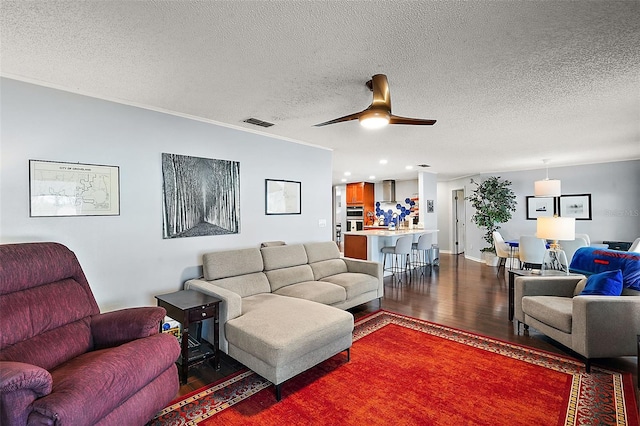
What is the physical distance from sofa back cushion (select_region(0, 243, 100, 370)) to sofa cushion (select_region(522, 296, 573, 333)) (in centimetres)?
381

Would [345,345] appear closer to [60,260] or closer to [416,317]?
[416,317]

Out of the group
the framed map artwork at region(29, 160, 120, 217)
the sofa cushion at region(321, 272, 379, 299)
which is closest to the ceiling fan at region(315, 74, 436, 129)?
the sofa cushion at region(321, 272, 379, 299)

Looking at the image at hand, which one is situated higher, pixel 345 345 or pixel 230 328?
pixel 230 328

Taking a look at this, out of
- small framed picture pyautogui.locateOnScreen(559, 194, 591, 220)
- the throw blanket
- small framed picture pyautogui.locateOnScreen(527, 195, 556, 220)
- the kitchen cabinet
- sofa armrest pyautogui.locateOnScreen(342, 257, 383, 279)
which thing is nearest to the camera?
the throw blanket

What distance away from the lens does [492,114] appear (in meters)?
3.41

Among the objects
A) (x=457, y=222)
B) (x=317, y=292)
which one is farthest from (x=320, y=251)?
(x=457, y=222)

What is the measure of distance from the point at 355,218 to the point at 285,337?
26.7 feet

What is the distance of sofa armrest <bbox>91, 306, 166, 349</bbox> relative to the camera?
2.11m

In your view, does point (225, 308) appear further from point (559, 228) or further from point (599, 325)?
point (559, 228)

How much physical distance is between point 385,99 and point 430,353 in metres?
2.32

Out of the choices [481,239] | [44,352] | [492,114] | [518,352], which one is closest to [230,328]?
[44,352]

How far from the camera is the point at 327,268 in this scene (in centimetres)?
434

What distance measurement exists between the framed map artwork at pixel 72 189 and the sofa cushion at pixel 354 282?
2.51m

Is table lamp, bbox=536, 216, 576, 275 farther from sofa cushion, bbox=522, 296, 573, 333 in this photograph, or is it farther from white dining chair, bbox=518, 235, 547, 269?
white dining chair, bbox=518, 235, 547, 269
